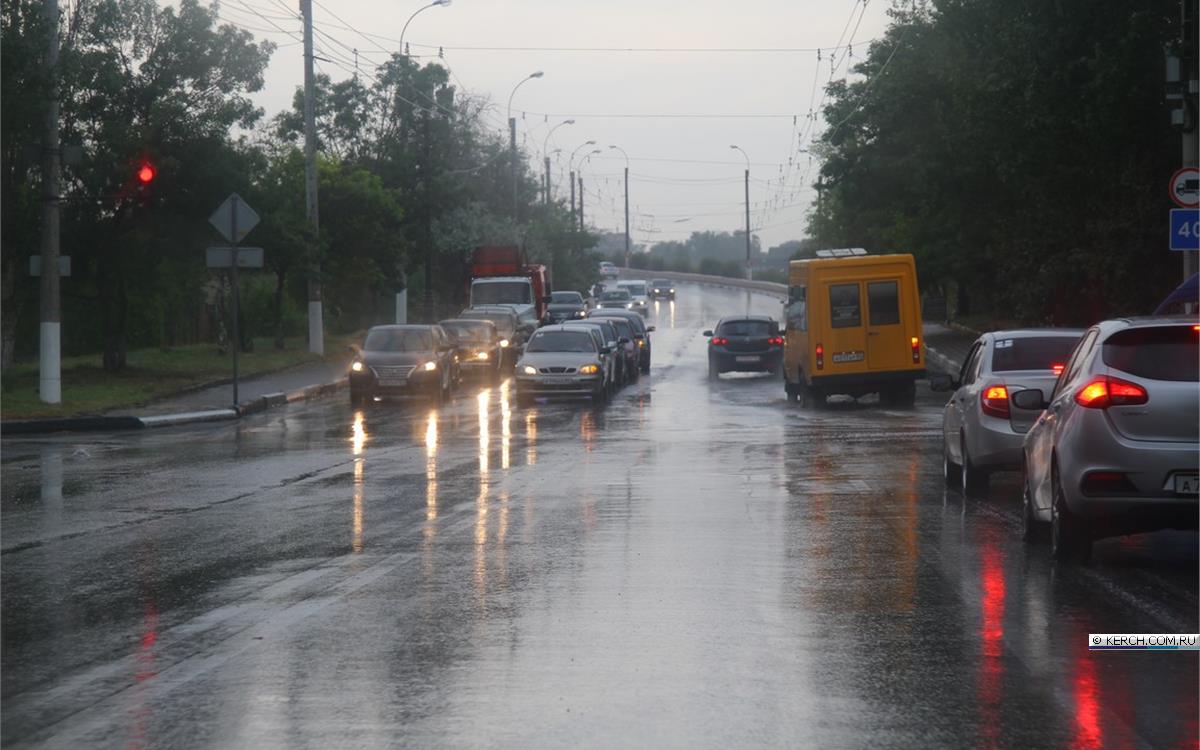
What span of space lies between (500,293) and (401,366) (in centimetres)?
2224

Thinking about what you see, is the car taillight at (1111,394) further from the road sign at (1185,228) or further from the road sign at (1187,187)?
the road sign at (1185,228)

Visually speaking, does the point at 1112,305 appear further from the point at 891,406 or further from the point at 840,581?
the point at 840,581

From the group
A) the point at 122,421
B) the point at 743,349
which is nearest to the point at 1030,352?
the point at 122,421

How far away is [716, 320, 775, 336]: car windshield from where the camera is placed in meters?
43.1

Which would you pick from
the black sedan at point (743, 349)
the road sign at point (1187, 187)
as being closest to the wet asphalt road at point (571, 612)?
the road sign at point (1187, 187)

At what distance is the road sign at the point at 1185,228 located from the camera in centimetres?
2134

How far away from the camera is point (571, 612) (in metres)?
9.35

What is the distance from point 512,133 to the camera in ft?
265

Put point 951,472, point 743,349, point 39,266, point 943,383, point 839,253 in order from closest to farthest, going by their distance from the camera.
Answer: point 951,472
point 943,383
point 39,266
point 839,253
point 743,349

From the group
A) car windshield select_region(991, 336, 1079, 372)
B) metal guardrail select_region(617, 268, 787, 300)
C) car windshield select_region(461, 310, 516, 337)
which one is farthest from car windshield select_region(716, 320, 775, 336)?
metal guardrail select_region(617, 268, 787, 300)

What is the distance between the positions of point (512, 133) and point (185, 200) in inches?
1740

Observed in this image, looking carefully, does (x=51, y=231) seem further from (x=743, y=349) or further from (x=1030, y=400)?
(x=1030, y=400)

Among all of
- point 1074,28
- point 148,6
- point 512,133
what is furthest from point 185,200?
point 512,133

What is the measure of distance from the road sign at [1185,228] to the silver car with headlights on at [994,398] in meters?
5.36
